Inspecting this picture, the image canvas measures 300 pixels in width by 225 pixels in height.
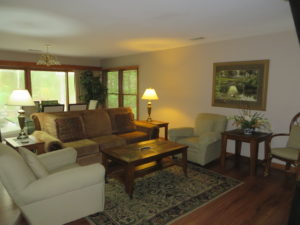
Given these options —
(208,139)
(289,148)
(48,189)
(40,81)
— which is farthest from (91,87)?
(289,148)

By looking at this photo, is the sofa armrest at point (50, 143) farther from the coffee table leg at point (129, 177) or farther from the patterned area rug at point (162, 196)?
the coffee table leg at point (129, 177)

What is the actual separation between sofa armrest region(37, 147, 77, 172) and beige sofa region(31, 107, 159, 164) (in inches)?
23.3

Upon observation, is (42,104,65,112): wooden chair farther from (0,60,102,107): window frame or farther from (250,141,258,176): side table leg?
(250,141,258,176): side table leg

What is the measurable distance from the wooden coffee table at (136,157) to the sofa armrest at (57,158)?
0.48 metres

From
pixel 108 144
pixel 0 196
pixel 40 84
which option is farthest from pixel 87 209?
pixel 40 84

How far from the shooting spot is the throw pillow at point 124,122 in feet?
15.2

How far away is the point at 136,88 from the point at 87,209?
4518mm

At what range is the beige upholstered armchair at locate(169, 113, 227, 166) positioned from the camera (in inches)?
149

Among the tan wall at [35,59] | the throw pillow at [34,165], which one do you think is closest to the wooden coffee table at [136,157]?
the throw pillow at [34,165]

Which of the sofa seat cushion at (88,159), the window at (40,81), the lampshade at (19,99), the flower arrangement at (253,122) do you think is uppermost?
the window at (40,81)

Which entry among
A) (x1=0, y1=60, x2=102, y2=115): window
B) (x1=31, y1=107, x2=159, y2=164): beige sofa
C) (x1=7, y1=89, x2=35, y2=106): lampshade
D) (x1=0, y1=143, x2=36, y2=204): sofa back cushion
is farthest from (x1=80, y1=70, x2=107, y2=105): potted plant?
(x1=0, y1=143, x2=36, y2=204): sofa back cushion

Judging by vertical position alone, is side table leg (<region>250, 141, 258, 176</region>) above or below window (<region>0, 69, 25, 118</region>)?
below

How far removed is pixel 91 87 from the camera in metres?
7.27

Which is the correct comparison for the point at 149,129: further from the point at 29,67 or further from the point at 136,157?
the point at 29,67
